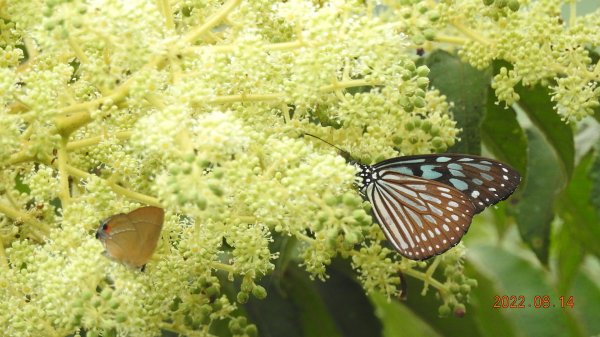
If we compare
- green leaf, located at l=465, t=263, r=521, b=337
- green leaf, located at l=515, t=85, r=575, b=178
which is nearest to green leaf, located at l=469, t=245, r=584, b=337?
green leaf, located at l=465, t=263, r=521, b=337

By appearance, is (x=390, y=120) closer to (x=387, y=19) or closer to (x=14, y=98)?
(x=387, y=19)

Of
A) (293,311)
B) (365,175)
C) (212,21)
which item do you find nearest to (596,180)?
(365,175)

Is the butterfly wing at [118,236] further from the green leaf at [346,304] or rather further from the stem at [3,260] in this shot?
the green leaf at [346,304]

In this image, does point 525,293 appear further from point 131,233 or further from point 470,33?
point 131,233

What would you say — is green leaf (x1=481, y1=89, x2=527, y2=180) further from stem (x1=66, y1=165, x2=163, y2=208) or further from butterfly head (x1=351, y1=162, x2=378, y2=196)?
stem (x1=66, y1=165, x2=163, y2=208)

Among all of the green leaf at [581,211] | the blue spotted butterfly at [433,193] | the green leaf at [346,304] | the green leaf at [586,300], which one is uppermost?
the blue spotted butterfly at [433,193]

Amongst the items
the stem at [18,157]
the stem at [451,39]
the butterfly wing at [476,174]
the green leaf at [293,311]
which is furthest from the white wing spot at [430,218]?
the stem at [18,157]
